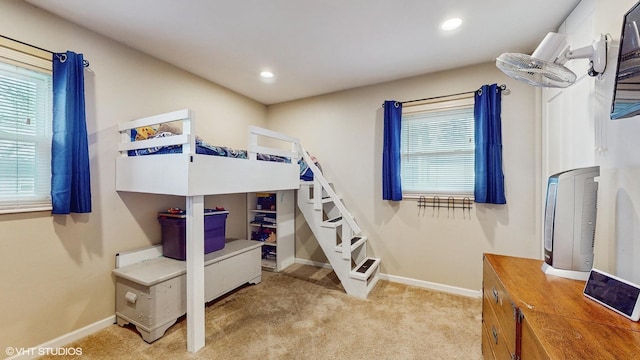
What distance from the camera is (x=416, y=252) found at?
9.70 feet

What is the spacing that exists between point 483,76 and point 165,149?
3089 millimetres

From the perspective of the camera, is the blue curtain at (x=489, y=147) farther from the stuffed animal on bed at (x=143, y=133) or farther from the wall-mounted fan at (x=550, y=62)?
the stuffed animal on bed at (x=143, y=133)

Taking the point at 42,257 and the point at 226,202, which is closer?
the point at 42,257

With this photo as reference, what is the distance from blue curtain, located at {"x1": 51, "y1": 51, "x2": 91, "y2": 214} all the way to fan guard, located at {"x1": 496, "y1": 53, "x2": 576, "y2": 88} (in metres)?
2.74

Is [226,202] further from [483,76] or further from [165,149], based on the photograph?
[483,76]

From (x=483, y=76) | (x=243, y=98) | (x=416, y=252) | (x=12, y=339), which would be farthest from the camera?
(x=243, y=98)

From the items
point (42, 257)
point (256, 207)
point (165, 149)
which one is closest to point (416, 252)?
point (256, 207)

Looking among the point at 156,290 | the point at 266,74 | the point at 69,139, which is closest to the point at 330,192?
the point at 266,74

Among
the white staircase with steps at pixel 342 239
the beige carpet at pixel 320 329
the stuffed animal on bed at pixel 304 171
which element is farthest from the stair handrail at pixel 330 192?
the beige carpet at pixel 320 329

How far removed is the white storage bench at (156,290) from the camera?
196 centimetres

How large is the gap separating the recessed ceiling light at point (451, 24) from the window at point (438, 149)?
92 cm

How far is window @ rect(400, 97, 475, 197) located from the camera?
2.74 meters

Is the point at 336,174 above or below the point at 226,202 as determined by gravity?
above

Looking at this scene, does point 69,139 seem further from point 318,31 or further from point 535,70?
point 535,70
